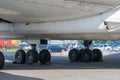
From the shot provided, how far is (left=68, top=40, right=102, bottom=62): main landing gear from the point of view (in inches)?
670

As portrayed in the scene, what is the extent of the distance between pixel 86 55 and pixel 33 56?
→ 3.71m

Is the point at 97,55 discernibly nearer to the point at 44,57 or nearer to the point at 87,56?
the point at 87,56

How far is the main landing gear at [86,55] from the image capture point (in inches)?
670

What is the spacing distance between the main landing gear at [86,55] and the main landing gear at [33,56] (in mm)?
2488

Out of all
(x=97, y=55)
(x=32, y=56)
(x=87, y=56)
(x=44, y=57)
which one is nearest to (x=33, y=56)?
(x=32, y=56)

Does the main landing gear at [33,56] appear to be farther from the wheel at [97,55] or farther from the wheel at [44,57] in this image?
the wheel at [97,55]

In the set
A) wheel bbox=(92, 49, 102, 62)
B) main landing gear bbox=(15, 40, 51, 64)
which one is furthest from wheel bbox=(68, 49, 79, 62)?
main landing gear bbox=(15, 40, 51, 64)

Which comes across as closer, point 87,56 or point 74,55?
point 87,56

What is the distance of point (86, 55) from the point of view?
674 inches

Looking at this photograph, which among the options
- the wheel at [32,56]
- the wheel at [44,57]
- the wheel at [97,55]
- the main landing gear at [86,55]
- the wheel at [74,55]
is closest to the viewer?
the wheel at [32,56]

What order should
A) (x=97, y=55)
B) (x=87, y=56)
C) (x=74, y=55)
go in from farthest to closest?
(x=74, y=55), (x=97, y=55), (x=87, y=56)

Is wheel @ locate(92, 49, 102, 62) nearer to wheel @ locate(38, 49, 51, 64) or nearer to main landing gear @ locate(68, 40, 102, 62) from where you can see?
main landing gear @ locate(68, 40, 102, 62)

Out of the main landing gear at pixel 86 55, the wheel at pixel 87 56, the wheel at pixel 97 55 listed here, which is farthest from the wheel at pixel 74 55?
the wheel at pixel 97 55

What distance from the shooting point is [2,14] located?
1188 cm
